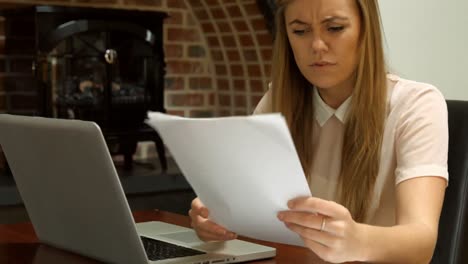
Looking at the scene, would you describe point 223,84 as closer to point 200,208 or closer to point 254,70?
point 254,70

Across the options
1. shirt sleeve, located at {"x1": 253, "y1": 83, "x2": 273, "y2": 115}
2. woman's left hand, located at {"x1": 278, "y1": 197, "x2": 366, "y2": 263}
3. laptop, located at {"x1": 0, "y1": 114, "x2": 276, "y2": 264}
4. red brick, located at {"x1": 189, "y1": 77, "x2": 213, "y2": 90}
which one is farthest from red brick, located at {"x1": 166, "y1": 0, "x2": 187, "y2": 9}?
woman's left hand, located at {"x1": 278, "y1": 197, "x2": 366, "y2": 263}

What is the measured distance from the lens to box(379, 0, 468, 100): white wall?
2.31 metres

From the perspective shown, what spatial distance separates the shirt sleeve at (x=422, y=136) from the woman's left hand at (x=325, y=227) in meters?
0.28

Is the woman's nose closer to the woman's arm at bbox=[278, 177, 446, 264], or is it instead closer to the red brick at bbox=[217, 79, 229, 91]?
the woman's arm at bbox=[278, 177, 446, 264]

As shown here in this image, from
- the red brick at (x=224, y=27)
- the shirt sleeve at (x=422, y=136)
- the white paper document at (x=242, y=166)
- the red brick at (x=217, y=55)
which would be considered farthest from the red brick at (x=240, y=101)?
the white paper document at (x=242, y=166)

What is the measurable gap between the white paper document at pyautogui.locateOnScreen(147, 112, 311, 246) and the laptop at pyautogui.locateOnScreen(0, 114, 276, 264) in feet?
0.29

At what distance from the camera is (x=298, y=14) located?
4.55 ft

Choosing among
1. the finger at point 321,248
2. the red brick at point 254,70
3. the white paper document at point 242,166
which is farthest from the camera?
the red brick at point 254,70

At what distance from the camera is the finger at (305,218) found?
40.4 inches

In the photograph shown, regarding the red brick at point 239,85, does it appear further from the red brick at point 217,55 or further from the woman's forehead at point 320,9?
the woman's forehead at point 320,9

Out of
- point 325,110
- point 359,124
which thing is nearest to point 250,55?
point 325,110

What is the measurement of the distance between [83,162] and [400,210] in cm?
52

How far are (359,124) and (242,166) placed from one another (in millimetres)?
516

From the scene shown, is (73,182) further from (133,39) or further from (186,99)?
(186,99)
